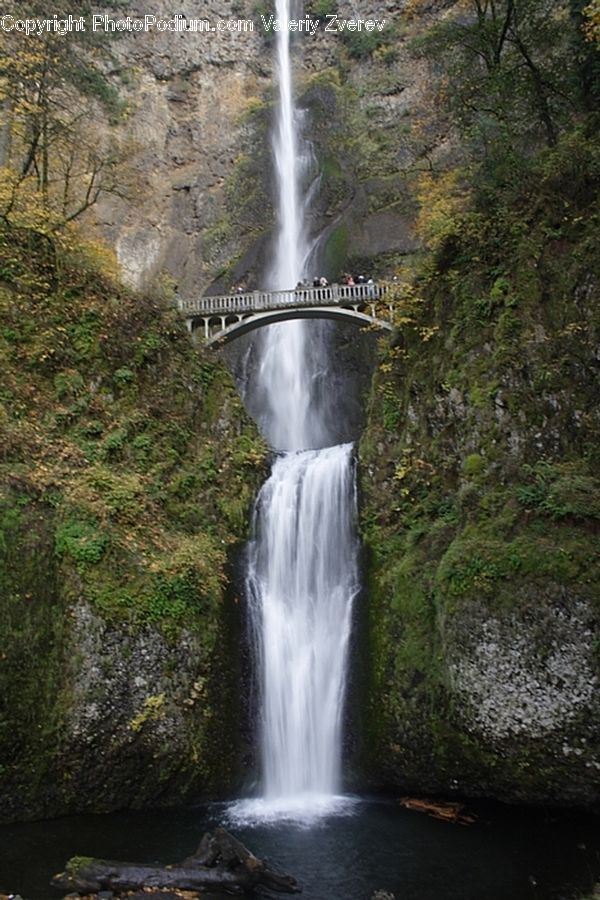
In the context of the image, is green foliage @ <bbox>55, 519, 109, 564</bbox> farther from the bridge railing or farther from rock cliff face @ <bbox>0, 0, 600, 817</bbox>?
the bridge railing

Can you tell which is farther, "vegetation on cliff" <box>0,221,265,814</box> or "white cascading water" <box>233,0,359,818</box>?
"white cascading water" <box>233,0,359,818</box>

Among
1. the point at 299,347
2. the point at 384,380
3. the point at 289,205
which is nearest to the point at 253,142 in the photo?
the point at 289,205

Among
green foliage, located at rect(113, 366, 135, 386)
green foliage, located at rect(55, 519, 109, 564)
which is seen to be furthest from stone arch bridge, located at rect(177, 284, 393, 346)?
green foliage, located at rect(55, 519, 109, 564)

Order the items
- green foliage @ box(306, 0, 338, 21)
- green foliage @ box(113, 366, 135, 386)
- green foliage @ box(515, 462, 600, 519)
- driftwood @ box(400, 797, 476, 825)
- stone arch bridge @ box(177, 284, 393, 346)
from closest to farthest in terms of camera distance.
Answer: driftwood @ box(400, 797, 476, 825)
green foliage @ box(515, 462, 600, 519)
green foliage @ box(113, 366, 135, 386)
stone arch bridge @ box(177, 284, 393, 346)
green foliage @ box(306, 0, 338, 21)

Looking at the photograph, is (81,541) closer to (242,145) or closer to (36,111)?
(36,111)

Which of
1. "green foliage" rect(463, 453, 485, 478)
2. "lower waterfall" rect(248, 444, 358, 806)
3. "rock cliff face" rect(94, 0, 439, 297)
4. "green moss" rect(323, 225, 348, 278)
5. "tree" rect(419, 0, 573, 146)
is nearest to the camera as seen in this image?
"lower waterfall" rect(248, 444, 358, 806)

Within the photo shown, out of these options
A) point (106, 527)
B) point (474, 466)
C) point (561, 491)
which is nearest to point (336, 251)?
point (474, 466)

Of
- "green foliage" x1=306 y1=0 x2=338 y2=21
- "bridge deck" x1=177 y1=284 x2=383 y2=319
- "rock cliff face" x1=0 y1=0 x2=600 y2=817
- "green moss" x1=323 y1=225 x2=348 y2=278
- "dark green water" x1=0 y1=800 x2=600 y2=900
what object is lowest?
"dark green water" x1=0 y1=800 x2=600 y2=900
